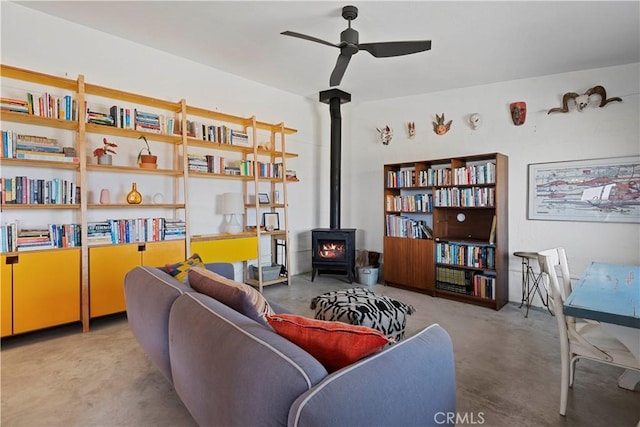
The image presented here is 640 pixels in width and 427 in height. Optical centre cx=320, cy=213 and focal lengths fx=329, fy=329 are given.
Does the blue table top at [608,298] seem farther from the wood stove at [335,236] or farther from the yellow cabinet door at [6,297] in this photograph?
the yellow cabinet door at [6,297]

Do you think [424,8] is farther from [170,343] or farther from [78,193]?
[78,193]

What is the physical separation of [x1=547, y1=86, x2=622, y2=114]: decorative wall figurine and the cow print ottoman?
3.03 meters

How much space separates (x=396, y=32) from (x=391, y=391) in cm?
317

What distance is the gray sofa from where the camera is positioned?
0.86 m

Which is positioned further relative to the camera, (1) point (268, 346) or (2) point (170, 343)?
(2) point (170, 343)

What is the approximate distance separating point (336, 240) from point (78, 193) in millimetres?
3074

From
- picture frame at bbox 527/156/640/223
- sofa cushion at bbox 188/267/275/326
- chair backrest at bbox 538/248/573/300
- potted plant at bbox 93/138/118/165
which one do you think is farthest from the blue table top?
potted plant at bbox 93/138/118/165

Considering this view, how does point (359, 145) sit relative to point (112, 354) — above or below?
above

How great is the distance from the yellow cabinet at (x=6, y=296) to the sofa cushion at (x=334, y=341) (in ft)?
8.85

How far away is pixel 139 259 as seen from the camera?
10.6ft

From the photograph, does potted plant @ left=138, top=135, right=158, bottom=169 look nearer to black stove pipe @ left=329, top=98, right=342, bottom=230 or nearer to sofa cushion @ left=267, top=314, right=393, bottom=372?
black stove pipe @ left=329, top=98, right=342, bottom=230

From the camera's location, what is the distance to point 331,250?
4824 millimetres

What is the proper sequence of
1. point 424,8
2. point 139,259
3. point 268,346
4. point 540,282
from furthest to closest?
point 540,282, point 139,259, point 424,8, point 268,346

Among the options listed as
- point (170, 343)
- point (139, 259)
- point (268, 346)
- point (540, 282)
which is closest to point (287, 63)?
point (139, 259)
